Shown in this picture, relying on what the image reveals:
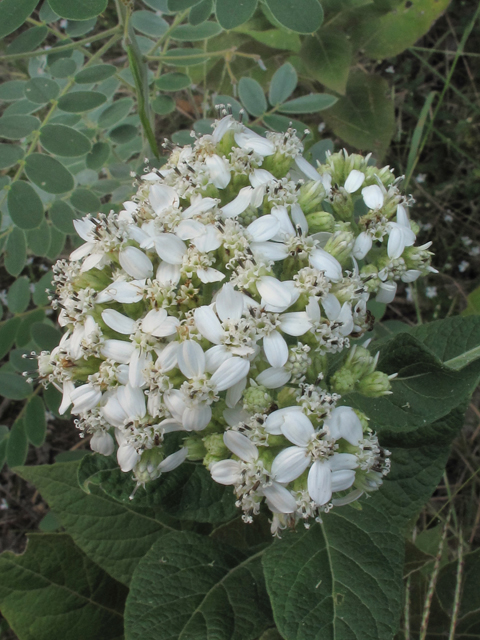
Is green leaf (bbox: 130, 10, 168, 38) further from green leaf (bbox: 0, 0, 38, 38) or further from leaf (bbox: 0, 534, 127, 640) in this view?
leaf (bbox: 0, 534, 127, 640)

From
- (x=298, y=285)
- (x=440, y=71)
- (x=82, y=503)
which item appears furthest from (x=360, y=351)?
(x=440, y=71)

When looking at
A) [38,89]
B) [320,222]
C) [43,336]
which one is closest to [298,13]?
[320,222]

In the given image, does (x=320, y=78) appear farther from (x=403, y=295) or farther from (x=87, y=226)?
(x=87, y=226)

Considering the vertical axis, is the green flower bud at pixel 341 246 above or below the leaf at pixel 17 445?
above

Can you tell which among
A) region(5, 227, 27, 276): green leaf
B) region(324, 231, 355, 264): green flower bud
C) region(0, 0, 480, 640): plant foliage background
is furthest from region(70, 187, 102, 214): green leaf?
region(324, 231, 355, 264): green flower bud

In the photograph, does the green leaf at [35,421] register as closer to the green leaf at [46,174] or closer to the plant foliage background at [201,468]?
the plant foliage background at [201,468]

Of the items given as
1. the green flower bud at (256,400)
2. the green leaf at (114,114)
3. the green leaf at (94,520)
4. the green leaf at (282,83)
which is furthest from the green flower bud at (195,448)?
the green leaf at (282,83)
